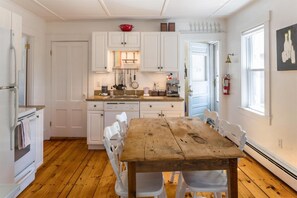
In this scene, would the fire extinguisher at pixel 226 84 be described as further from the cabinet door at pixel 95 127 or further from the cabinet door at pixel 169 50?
the cabinet door at pixel 95 127

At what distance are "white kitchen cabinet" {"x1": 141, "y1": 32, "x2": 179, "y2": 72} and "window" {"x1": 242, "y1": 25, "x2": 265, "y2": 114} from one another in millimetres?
1219

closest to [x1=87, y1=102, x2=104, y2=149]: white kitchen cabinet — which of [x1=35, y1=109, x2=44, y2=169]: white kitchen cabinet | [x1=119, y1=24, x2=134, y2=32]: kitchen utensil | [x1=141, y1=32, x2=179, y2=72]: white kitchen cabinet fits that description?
[x1=35, y1=109, x2=44, y2=169]: white kitchen cabinet

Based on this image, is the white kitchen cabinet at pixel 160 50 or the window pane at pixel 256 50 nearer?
the window pane at pixel 256 50

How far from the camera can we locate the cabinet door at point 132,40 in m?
4.55

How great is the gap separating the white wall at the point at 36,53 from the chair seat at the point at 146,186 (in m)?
3.26

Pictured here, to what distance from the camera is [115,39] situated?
14.9 ft

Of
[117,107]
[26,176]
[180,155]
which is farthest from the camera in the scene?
[117,107]

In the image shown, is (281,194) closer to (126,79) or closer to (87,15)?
(126,79)

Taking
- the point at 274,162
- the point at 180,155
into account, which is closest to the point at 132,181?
the point at 180,155

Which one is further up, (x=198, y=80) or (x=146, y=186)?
(x=198, y=80)

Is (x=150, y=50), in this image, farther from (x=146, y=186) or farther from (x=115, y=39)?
(x=146, y=186)

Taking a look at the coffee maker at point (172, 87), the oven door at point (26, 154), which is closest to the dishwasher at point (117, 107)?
the coffee maker at point (172, 87)

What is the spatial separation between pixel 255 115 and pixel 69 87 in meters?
3.54

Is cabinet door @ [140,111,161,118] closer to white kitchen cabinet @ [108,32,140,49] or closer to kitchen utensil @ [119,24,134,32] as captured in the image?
white kitchen cabinet @ [108,32,140,49]
